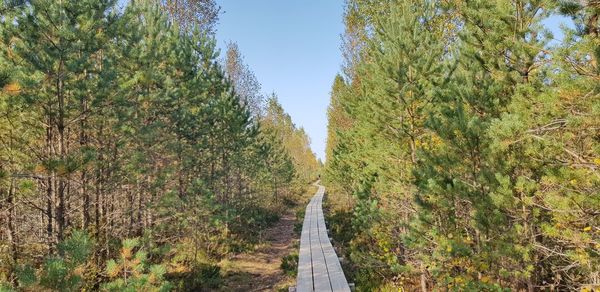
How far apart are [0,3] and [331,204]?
28.1 meters

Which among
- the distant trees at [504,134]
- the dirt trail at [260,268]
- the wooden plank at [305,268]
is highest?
the distant trees at [504,134]

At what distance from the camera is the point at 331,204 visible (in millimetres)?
31094

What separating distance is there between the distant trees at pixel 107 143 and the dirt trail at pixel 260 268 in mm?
998

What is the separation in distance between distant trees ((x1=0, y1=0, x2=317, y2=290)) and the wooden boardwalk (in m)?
3.42

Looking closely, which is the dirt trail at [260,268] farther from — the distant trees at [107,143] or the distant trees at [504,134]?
the distant trees at [504,134]

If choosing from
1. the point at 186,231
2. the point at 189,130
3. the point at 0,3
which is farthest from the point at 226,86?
the point at 0,3

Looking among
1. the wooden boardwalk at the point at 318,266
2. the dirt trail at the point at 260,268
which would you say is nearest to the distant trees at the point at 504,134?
the wooden boardwalk at the point at 318,266

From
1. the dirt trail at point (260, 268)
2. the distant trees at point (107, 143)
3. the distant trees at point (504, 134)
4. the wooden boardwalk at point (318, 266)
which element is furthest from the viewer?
the dirt trail at point (260, 268)

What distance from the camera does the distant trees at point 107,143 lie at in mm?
5577

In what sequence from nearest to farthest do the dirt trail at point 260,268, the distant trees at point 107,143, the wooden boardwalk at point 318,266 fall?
the distant trees at point 107,143, the wooden boardwalk at point 318,266, the dirt trail at point 260,268

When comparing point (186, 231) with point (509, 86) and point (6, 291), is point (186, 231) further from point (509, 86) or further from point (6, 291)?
point (509, 86)

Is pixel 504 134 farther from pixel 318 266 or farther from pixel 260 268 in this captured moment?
pixel 260 268

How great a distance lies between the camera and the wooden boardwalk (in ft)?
29.4

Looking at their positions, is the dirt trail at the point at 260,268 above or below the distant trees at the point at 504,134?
below
